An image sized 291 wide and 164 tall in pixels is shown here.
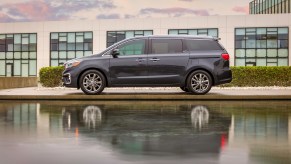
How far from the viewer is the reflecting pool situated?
691cm

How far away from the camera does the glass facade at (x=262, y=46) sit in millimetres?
59406

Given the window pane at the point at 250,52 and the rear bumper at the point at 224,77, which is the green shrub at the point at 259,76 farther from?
the window pane at the point at 250,52

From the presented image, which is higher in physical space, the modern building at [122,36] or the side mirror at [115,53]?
the modern building at [122,36]

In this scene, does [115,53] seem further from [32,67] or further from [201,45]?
[32,67]

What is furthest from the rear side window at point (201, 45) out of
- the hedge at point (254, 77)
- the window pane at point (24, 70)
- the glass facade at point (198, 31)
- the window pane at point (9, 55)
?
the window pane at point (9, 55)

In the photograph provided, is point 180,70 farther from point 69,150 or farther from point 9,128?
point 69,150

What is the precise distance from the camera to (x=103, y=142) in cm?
822

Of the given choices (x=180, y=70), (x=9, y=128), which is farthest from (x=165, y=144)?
(x=180, y=70)

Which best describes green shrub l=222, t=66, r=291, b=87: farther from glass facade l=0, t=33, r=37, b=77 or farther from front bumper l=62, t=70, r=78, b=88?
glass facade l=0, t=33, r=37, b=77

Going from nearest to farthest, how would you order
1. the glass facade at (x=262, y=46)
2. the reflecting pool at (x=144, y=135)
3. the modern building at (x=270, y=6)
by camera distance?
1. the reflecting pool at (x=144, y=135)
2. the glass facade at (x=262, y=46)
3. the modern building at (x=270, y=6)

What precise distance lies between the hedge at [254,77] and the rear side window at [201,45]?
8917 mm

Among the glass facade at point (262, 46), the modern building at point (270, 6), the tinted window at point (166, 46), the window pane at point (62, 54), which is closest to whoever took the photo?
the tinted window at point (166, 46)

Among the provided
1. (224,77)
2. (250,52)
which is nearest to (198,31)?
(250,52)

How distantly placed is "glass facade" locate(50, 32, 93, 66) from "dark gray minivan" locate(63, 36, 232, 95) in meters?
47.1
